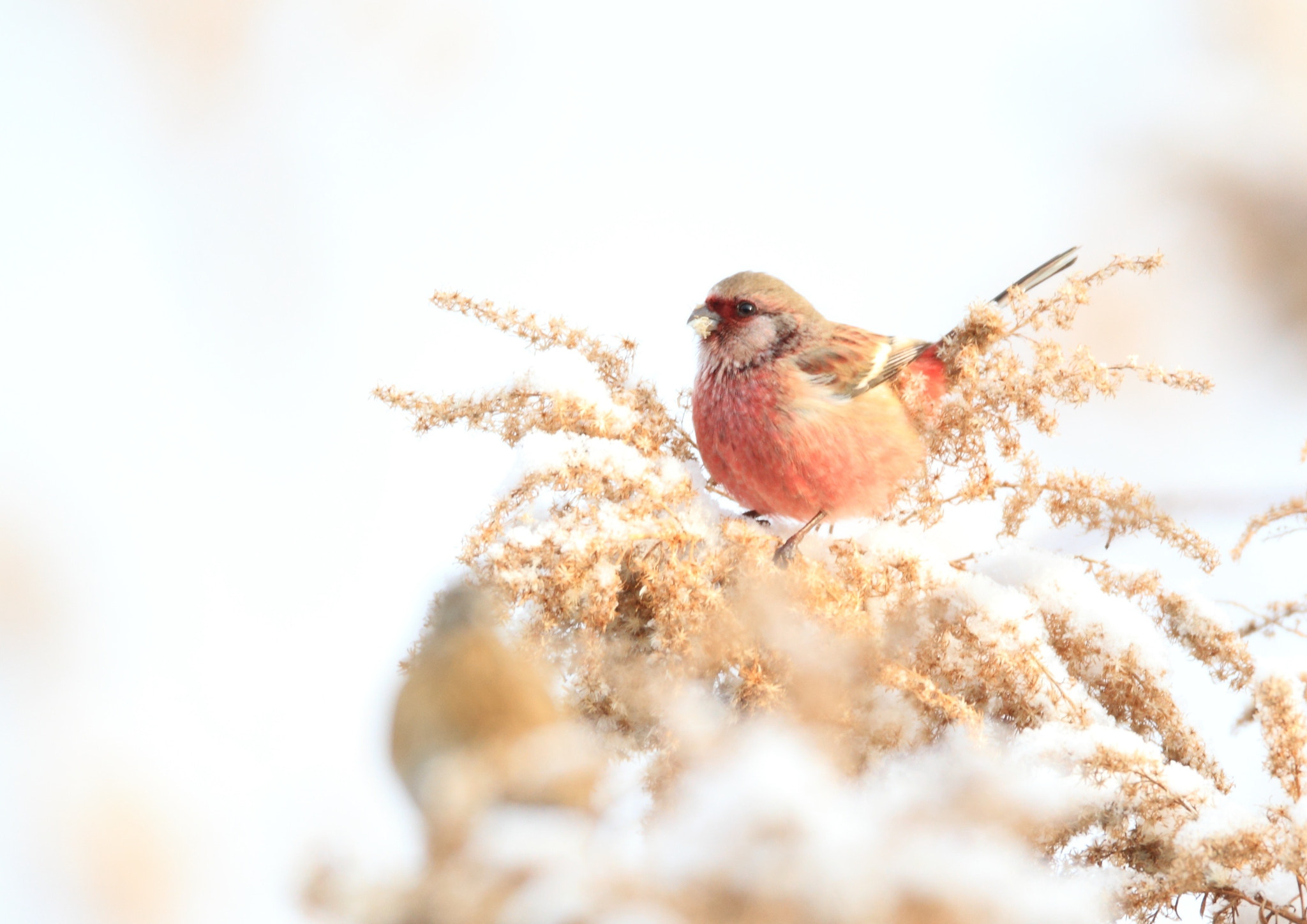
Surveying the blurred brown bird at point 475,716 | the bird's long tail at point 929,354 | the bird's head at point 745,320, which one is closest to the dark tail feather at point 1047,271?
the bird's long tail at point 929,354

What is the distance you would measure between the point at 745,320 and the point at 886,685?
26 cm

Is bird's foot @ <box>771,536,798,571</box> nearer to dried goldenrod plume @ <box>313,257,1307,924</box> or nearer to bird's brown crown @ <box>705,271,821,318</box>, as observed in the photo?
dried goldenrod plume @ <box>313,257,1307,924</box>

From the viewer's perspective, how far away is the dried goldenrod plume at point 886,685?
0.92ft

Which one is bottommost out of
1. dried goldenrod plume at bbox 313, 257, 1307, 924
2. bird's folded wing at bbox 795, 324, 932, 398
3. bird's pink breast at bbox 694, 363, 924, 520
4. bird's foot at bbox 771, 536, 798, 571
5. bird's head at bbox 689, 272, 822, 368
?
dried goldenrod plume at bbox 313, 257, 1307, 924

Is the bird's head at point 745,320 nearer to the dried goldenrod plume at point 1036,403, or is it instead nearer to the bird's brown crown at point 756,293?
the bird's brown crown at point 756,293

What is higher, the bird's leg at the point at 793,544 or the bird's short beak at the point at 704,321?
the bird's short beak at the point at 704,321

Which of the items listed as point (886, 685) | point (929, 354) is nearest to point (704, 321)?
point (929, 354)

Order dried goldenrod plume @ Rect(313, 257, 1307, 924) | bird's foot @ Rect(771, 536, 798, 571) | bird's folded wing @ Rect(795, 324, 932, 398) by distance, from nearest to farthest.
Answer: dried goldenrod plume @ Rect(313, 257, 1307, 924)
bird's foot @ Rect(771, 536, 798, 571)
bird's folded wing @ Rect(795, 324, 932, 398)

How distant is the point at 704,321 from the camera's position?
0.55m

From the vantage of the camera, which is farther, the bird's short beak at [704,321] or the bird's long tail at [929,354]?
the bird's short beak at [704,321]

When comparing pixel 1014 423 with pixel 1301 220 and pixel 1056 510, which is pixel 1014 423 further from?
pixel 1301 220

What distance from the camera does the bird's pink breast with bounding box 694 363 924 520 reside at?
47 centimetres

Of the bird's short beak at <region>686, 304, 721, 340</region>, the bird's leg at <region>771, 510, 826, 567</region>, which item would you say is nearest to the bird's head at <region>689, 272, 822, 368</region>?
the bird's short beak at <region>686, 304, 721, 340</region>

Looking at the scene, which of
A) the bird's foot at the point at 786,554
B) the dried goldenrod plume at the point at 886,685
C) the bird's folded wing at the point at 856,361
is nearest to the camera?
the dried goldenrod plume at the point at 886,685
